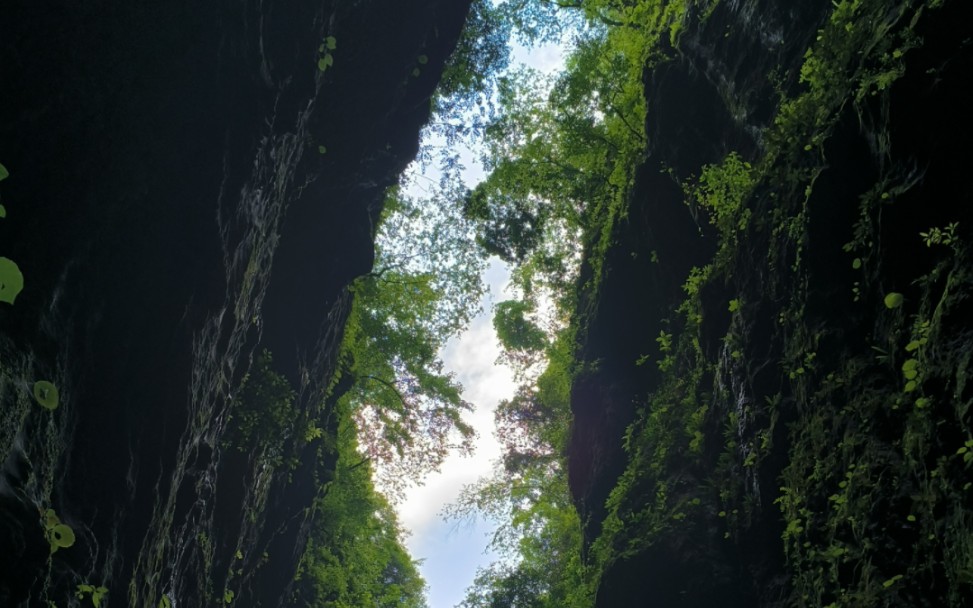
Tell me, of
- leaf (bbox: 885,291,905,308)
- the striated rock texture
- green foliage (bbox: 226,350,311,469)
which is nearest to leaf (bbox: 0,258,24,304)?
the striated rock texture

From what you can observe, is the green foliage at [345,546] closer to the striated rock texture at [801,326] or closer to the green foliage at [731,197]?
the striated rock texture at [801,326]

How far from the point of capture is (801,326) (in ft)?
23.4

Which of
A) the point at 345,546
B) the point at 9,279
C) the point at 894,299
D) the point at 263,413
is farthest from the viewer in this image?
the point at 345,546

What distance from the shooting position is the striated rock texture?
199 inches

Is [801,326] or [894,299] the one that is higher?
[801,326]

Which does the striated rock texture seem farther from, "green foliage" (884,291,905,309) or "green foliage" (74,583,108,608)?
"green foliage" (74,583,108,608)

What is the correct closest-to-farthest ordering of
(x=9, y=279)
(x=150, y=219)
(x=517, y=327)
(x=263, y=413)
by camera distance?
(x=9, y=279) < (x=150, y=219) < (x=263, y=413) < (x=517, y=327)

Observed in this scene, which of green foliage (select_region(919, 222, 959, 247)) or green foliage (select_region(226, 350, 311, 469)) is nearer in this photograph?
green foliage (select_region(919, 222, 959, 247))

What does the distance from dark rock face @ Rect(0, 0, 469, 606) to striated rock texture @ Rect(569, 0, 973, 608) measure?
229 inches

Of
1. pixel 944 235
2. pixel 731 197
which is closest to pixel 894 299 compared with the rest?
pixel 944 235

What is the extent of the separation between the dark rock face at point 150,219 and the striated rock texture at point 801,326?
5.82 meters

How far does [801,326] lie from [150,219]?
689cm

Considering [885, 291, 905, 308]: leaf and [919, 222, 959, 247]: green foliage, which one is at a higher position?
[919, 222, 959, 247]: green foliage

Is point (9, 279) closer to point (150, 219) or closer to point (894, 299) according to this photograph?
point (150, 219)
